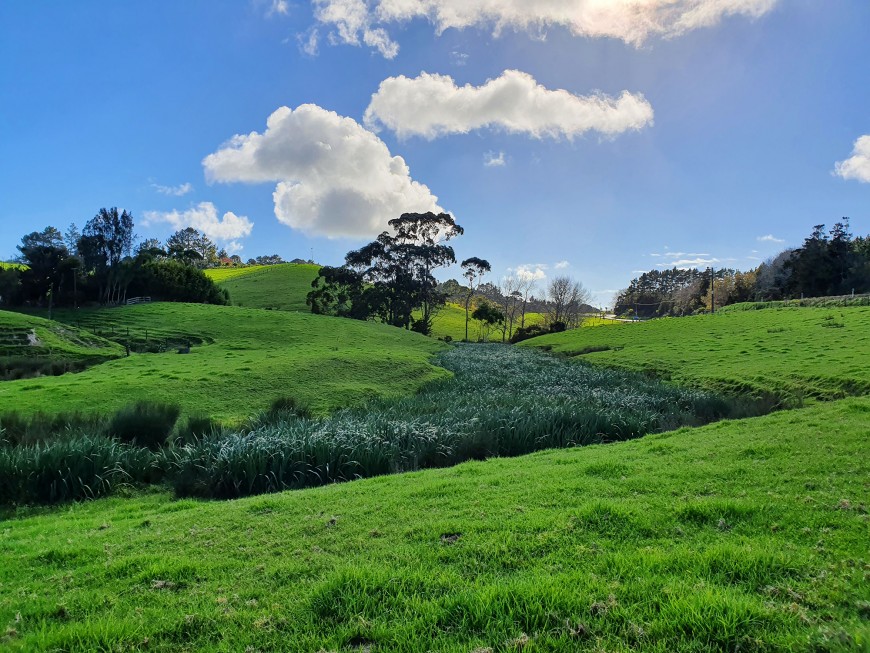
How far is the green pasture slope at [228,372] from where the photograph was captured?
1830cm

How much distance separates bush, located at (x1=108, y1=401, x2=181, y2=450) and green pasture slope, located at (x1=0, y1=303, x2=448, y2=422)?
3.10 metres

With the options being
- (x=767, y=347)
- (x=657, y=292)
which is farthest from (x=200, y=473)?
(x=657, y=292)

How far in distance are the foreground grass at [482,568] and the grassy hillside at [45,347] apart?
25748 mm

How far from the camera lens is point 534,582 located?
12.7 ft

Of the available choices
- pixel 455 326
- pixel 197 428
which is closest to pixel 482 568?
pixel 197 428

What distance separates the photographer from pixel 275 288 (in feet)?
298

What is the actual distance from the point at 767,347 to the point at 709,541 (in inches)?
1250

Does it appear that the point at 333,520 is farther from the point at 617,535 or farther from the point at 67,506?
the point at 67,506

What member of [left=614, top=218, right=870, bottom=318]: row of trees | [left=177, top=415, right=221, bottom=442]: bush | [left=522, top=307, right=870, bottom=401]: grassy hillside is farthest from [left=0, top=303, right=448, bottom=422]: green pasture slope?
[left=614, top=218, right=870, bottom=318]: row of trees

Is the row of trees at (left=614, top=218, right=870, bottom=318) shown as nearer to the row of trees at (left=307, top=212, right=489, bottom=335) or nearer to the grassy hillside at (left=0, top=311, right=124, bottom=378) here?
the row of trees at (left=307, top=212, right=489, bottom=335)

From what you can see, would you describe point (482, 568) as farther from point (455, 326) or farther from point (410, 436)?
point (455, 326)

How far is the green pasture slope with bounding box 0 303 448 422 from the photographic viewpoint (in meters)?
18.3

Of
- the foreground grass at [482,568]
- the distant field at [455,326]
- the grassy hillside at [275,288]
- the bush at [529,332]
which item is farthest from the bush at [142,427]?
the distant field at [455,326]

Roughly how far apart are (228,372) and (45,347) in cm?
1956
